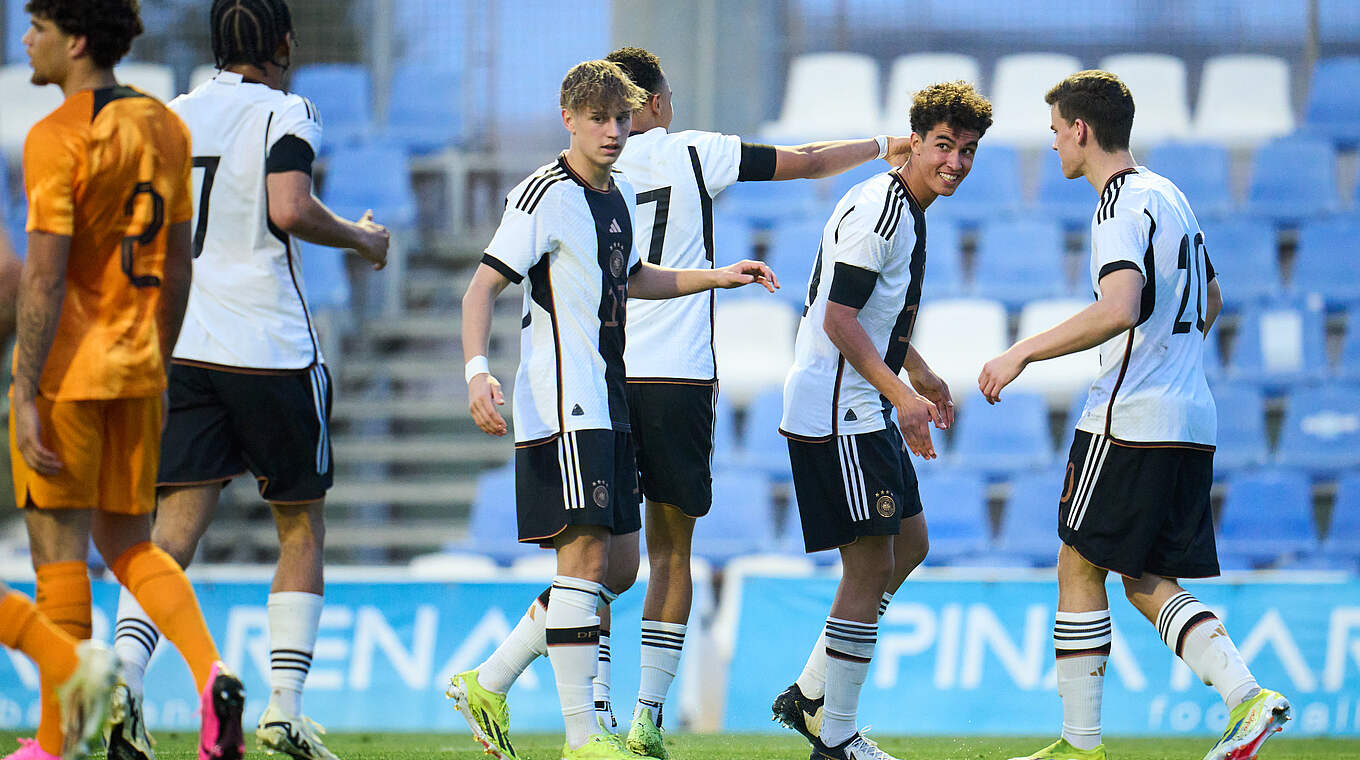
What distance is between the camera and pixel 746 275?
452 cm

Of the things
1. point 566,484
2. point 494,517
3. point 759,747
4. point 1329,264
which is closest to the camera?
point 566,484

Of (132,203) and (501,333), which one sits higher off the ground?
(132,203)

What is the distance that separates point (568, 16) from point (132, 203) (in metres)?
8.95

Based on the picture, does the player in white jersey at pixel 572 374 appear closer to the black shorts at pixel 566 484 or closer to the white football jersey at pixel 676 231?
the black shorts at pixel 566 484

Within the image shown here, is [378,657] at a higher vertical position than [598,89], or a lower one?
lower

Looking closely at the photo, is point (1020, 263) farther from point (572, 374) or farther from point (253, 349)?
point (253, 349)

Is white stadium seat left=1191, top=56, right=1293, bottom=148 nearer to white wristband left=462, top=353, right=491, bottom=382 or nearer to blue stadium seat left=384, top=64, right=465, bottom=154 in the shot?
blue stadium seat left=384, top=64, right=465, bottom=154

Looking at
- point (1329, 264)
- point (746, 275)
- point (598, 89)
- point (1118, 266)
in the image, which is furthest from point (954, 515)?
point (598, 89)

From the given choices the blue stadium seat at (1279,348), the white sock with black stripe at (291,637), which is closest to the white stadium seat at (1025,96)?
the blue stadium seat at (1279,348)

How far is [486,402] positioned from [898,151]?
2037mm

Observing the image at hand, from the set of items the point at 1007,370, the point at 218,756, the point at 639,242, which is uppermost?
the point at 639,242

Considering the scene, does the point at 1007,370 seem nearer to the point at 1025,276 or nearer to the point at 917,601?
the point at 917,601

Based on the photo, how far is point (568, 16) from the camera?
1219cm

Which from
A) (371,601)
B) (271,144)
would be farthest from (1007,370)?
(371,601)
